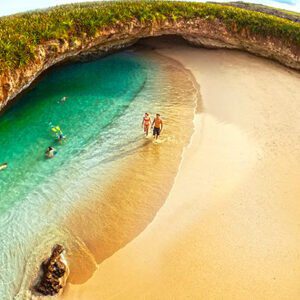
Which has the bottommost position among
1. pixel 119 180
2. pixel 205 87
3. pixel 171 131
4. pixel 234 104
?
pixel 119 180

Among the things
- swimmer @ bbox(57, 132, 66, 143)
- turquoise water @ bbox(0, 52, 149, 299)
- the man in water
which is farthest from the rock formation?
the man in water

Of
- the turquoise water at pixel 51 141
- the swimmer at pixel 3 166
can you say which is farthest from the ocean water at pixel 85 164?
the swimmer at pixel 3 166

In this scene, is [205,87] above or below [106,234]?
above

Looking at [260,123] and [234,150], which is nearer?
[234,150]

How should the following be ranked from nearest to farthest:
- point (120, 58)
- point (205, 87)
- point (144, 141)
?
1. point (144, 141)
2. point (205, 87)
3. point (120, 58)

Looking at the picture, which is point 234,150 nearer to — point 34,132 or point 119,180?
point 119,180

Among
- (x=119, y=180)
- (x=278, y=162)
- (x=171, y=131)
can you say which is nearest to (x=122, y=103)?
(x=171, y=131)

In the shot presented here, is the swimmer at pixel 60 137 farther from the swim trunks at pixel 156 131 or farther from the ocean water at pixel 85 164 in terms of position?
the swim trunks at pixel 156 131
